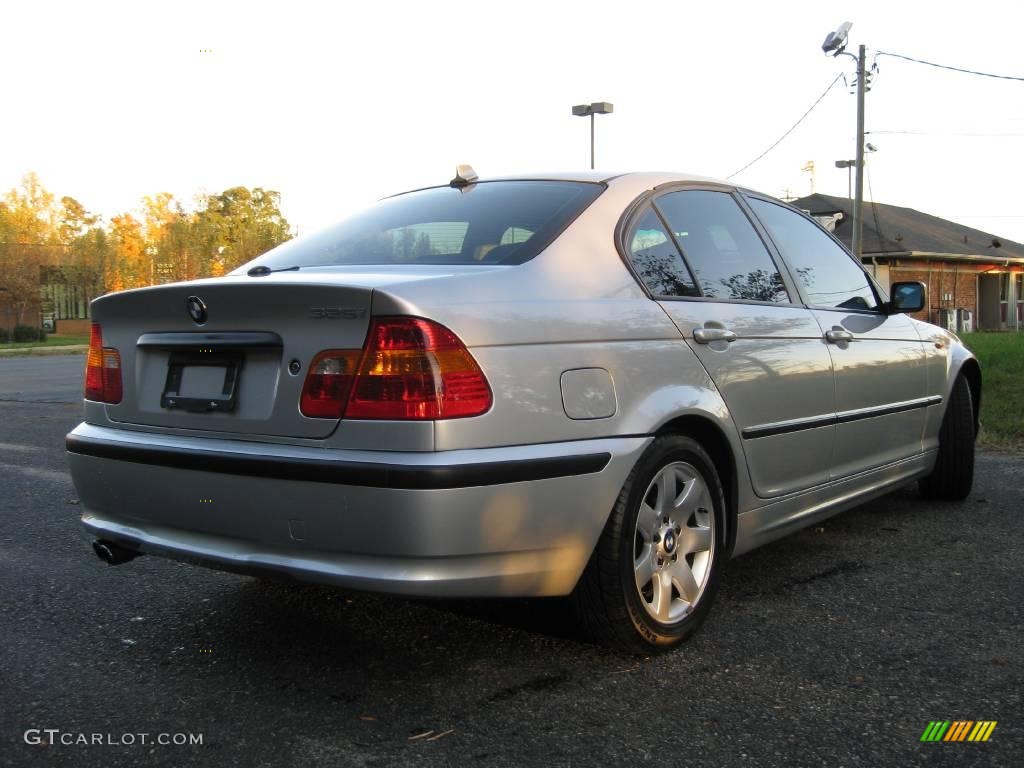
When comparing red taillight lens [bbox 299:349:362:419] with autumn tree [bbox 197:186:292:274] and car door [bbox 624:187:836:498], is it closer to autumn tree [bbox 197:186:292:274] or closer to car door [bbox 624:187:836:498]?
car door [bbox 624:187:836:498]

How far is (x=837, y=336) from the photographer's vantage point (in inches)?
162

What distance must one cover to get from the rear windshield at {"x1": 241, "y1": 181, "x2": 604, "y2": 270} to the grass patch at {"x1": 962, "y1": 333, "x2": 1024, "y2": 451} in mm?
4785

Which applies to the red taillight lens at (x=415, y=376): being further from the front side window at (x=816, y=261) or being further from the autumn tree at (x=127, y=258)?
the autumn tree at (x=127, y=258)

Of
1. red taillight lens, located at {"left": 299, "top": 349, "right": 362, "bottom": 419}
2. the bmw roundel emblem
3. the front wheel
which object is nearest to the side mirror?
the front wheel

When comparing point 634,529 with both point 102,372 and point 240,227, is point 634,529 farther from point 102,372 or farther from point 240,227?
point 240,227

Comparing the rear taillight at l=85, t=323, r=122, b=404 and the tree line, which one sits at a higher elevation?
the tree line

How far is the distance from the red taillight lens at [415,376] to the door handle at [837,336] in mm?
2002

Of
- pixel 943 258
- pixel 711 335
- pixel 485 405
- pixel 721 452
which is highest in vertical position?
pixel 943 258

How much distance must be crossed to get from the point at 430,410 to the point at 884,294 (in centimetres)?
313

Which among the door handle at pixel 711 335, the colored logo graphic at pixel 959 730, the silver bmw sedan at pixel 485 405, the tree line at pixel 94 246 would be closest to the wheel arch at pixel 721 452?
the silver bmw sedan at pixel 485 405

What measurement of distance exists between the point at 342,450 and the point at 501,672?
0.89m

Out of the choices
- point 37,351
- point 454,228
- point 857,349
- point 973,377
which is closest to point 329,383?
point 454,228

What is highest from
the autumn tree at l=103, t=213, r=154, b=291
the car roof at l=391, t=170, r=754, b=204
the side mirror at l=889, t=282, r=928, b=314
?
the autumn tree at l=103, t=213, r=154, b=291

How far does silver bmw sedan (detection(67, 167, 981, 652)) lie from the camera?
2594 millimetres
